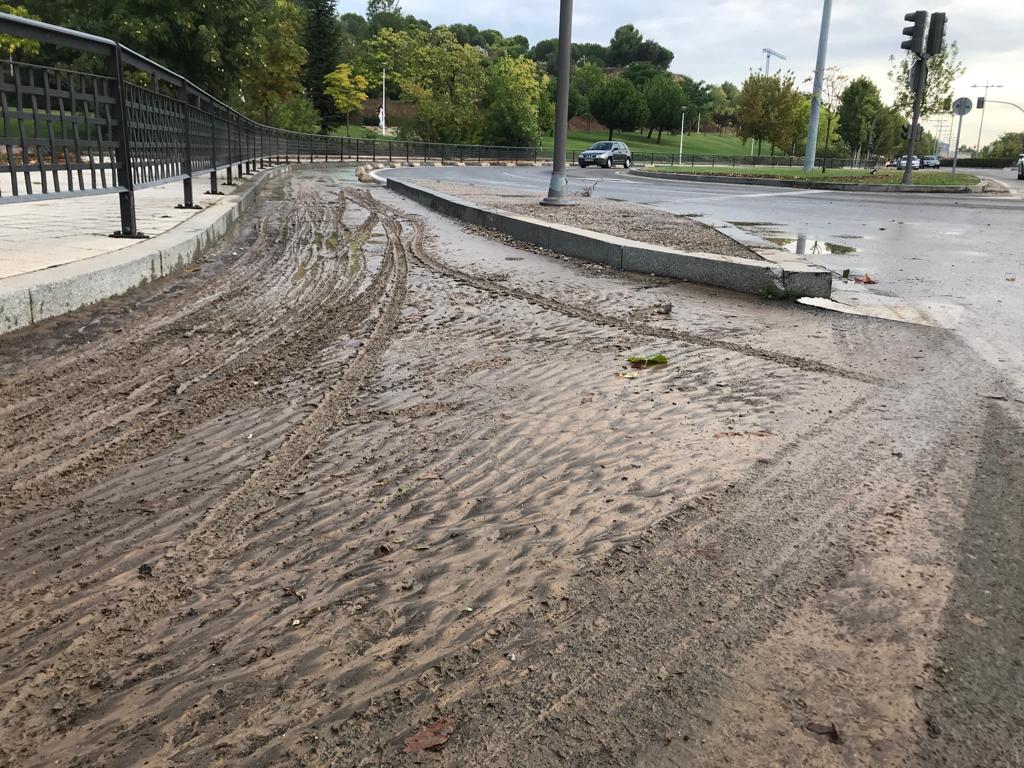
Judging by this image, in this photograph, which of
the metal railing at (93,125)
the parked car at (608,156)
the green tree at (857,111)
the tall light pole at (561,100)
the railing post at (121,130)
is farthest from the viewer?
the green tree at (857,111)

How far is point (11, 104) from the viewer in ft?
16.4

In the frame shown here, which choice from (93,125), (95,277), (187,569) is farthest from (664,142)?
(187,569)

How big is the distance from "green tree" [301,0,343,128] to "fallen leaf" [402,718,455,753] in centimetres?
9568

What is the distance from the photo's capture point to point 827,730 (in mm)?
1590

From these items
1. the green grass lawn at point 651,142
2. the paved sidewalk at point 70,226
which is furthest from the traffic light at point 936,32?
the green grass lawn at point 651,142

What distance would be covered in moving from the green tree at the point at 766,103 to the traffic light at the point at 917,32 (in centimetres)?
3893

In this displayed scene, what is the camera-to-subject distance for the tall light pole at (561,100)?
11.9m

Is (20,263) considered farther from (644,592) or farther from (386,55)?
(386,55)

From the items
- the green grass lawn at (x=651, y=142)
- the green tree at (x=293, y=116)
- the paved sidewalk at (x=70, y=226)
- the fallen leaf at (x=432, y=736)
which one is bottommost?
the fallen leaf at (x=432, y=736)

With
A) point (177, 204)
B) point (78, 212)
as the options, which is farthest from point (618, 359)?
point (177, 204)

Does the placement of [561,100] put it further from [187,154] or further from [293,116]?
[293,116]

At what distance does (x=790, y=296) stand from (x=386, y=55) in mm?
102896

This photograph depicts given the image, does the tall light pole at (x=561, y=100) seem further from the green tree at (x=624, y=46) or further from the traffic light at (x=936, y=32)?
the green tree at (x=624, y=46)

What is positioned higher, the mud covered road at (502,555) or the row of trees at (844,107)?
the row of trees at (844,107)
